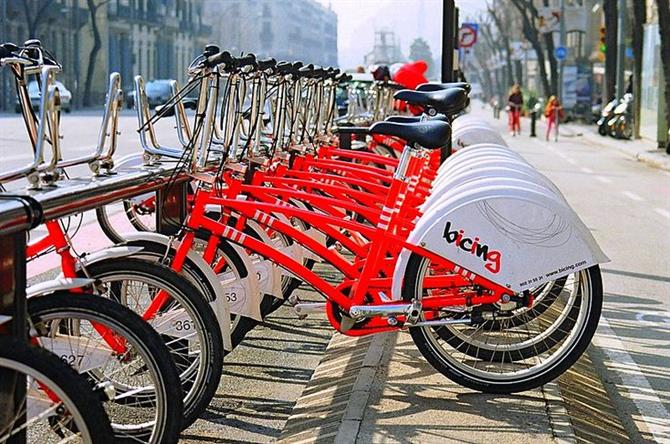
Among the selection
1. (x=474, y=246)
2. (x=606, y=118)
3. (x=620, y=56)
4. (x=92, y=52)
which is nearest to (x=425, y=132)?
(x=474, y=246)

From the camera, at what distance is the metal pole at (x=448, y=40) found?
10508 millimetres

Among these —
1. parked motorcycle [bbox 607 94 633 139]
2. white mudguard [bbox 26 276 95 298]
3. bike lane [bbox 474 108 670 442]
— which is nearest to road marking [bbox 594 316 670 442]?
bike lane [bbox 474 108 670 442]

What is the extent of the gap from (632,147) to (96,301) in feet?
103

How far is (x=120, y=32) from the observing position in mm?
23438

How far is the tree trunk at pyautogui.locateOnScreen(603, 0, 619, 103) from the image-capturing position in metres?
43.2

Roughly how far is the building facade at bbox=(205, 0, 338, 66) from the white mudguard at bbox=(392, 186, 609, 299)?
275 inches

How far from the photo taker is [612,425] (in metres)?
5.68

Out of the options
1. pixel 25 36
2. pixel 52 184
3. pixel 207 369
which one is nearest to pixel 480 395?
pixel 207 369

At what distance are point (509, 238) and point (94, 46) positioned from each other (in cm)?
1930

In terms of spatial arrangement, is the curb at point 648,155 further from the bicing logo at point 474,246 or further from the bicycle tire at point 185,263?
the bicycle tire at point 185,263

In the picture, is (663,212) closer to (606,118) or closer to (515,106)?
(606,118)

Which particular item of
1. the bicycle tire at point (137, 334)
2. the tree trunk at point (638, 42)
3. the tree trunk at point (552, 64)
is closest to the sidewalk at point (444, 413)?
the bicycle tire at point (137, 334)

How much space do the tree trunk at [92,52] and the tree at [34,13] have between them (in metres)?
1.17

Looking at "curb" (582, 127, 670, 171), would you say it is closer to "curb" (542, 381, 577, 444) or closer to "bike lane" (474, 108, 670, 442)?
"bike lane" (474, 108, 670, 442)
